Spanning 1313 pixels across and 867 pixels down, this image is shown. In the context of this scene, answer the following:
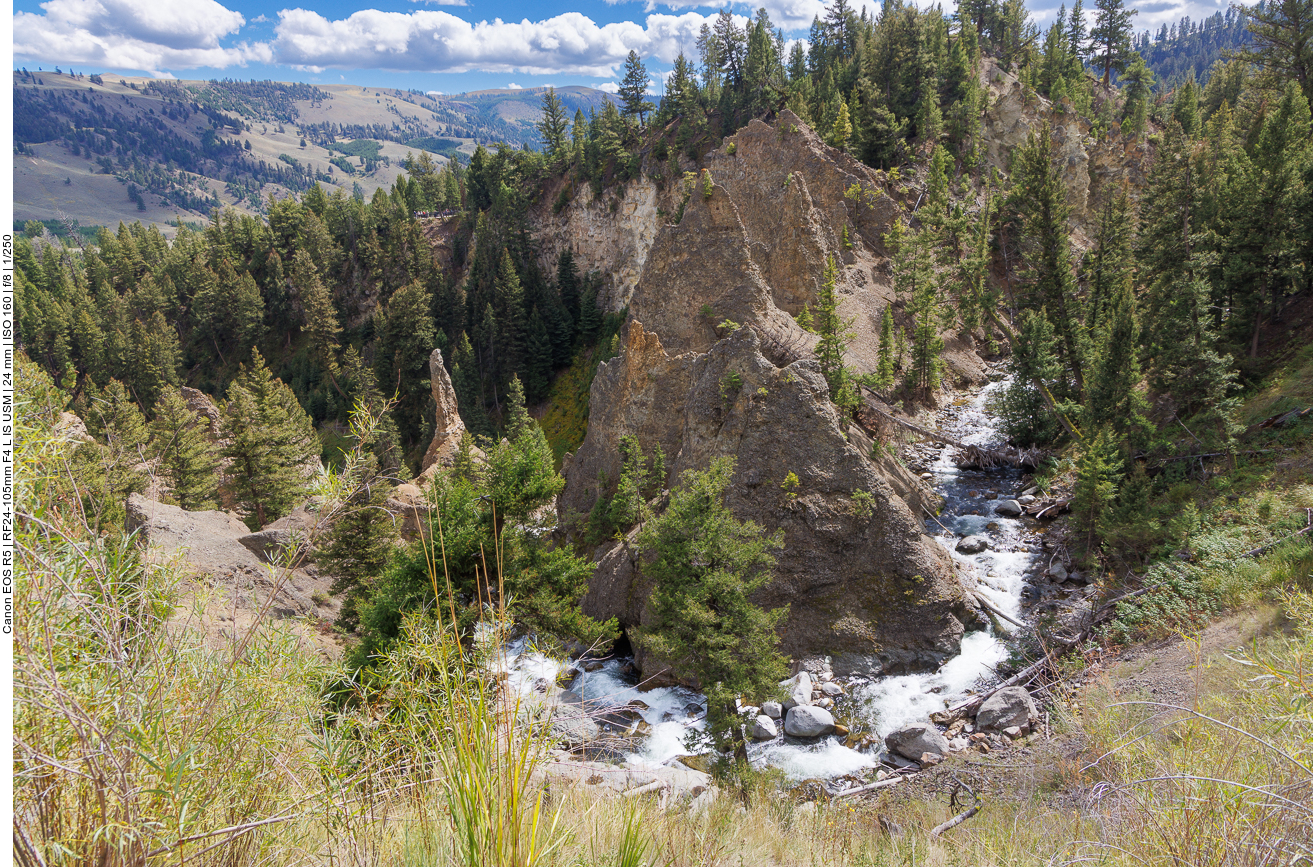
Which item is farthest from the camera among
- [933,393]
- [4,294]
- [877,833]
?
[933,393]

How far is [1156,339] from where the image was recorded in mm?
22234

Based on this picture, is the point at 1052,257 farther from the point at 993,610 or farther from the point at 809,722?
the point at 809,722

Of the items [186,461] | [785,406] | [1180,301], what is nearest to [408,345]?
[186,461]

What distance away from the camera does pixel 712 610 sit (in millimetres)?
12891

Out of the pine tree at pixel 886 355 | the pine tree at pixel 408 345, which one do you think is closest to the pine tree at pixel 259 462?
the pine tree at pixel 408 345

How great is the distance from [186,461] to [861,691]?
118ft

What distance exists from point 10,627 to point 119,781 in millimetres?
923

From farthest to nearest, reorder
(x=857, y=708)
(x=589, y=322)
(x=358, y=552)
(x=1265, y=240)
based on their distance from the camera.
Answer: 1. (x=589, y=322)
2. (x=1265, y=240)
3. (x=358, y=552)
4. (x=857, y=708)

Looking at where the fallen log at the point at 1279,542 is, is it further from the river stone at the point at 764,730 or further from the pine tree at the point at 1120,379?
the river stone at the point at 764,730

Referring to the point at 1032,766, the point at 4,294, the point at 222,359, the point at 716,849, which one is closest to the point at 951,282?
the point at 1032,766

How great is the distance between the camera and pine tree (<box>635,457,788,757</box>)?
12.4m

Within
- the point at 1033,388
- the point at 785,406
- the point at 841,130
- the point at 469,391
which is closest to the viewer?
the point at 785,406

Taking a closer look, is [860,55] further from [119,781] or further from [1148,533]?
[119,781]

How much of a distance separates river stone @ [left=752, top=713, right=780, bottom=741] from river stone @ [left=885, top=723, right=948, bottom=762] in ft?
8.93
